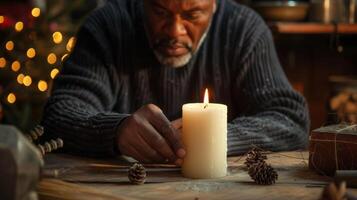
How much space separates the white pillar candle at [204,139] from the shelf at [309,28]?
5.66ft

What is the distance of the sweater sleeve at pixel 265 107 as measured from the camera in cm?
187

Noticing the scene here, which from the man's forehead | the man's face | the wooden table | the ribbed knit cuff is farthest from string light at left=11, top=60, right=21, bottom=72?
the wooden table

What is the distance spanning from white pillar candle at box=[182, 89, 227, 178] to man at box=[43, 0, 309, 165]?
0.37 meters

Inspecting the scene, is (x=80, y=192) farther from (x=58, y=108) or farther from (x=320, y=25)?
(x=320, y=25)

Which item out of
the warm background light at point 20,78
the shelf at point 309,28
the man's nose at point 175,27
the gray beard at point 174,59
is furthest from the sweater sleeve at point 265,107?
the warm background light at point 20,78

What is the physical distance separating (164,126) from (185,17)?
26.3 inches

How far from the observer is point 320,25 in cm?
312

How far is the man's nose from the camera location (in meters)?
2.09

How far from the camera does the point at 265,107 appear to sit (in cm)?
213

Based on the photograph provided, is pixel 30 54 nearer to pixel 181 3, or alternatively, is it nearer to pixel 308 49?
pixel 308 49

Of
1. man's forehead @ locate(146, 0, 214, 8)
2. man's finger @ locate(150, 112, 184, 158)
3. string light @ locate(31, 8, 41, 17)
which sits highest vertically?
man's forehead @ locate(146, 0, 214, 8)

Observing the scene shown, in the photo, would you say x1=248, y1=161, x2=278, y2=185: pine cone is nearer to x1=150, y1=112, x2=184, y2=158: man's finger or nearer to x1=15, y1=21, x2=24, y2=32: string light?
x1=150, y1=112, x2=184, y2=158: man's finger

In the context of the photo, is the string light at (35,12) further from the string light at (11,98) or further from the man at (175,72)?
the man at (175,72)

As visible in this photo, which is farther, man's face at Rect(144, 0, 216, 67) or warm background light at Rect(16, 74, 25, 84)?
warm background light at Rect(16, 74, 25, 84)
